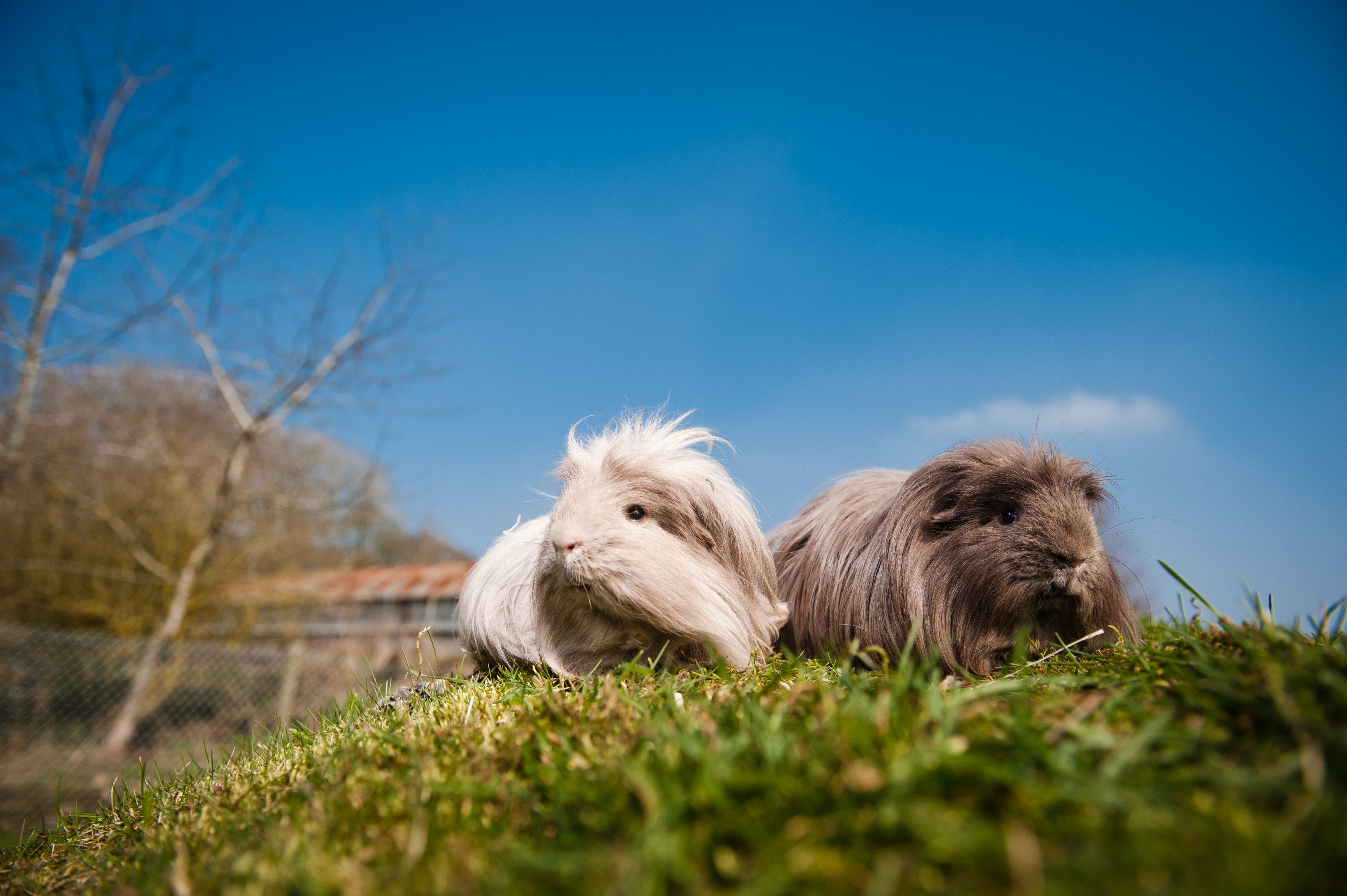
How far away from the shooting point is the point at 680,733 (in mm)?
1327

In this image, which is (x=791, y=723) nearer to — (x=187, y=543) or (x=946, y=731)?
(x=946, y=731)

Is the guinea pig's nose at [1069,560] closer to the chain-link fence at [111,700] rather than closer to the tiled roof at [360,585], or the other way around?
the chain-link fence at [111,700]

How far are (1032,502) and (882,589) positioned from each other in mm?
683

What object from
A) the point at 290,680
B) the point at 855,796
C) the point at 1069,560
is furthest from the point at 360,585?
the point at 855,796

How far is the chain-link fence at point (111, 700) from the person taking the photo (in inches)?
305

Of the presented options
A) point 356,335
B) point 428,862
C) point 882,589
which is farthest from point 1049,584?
point 356,335

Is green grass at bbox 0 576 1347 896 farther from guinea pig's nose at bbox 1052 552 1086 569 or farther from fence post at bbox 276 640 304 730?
fence post at bbox 276 640 304 730

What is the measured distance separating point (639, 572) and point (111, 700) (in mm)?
10256

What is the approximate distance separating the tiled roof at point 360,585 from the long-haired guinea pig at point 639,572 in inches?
296

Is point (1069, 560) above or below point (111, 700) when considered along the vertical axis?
above

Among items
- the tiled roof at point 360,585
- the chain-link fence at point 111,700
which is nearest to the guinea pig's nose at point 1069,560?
the chain-link fence at point 111,700

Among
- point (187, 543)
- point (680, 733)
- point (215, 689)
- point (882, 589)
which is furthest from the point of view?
point (187, 543)

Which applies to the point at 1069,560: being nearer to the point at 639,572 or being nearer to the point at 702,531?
the point at 702,531

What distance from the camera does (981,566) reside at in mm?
2498
